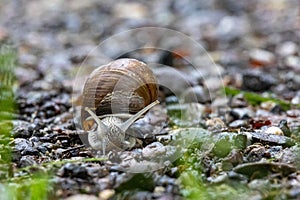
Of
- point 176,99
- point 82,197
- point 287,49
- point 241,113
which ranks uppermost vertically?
point 287,49

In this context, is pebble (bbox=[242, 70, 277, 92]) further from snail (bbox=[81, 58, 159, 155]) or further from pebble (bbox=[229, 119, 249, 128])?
snail (bbox=[81, 58, 159, 155])

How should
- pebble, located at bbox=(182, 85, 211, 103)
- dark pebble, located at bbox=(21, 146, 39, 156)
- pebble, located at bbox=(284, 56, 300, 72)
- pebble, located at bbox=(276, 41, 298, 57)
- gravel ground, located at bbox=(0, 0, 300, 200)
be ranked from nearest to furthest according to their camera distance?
gravel ground, located at bbox=(0, 0, 300, 200) < dark pebble, located at bbox=(21, 146, 39, 156) < pebble, located at bbox=(182, 85, 211, 103) < pebble, located at bbox=(284, 56, 300, 72) < pebble, located at bbox=(276, 41, 298, 57)

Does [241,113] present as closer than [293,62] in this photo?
Yes

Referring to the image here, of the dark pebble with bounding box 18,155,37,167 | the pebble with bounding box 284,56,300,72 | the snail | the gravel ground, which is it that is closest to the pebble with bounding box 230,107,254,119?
the gravel ground

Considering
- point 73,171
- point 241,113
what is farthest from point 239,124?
point 73,171

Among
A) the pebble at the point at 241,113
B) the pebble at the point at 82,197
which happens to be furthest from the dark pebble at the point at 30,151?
the pebble at the point at 241,113

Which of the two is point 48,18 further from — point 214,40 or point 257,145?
A: point 257,145

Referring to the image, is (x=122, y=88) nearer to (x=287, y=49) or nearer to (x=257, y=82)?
(x=257, y=82)
